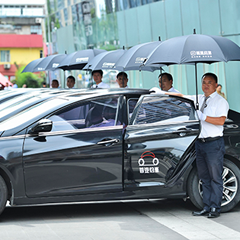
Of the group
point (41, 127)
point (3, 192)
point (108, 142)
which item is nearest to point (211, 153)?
point (108, 142)

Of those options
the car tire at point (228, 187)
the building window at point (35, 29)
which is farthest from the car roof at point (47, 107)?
the building window at point (35, 29)

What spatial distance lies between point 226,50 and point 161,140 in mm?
1650

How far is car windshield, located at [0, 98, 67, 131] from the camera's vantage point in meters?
5.59

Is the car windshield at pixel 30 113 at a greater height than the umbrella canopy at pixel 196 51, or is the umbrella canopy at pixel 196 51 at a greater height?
the umbrella canopy at pixel 196 51

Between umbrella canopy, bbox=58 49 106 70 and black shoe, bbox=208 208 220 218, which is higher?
umbrella canopy, bbox=58 49 106 70

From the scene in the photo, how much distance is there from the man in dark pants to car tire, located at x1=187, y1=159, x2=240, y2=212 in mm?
96

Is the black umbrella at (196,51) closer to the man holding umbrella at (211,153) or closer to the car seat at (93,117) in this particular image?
the man holding umbrella at (211,153)

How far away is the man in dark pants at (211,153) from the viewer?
18.8 ft

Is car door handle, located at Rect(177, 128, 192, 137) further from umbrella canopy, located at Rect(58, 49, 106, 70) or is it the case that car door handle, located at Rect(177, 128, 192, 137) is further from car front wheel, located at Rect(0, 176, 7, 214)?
umbrella canopy, located at Rect(58, 49, 106, 70)

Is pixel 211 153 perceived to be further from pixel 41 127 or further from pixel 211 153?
pixel 41 127

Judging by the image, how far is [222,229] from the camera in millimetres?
5242

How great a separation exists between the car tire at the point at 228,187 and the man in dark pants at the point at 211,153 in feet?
0.31

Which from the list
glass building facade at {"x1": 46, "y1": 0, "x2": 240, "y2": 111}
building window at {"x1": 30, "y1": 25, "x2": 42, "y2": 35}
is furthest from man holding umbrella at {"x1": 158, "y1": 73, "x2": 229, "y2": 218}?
building window at {"x1": 30, "y1": 25, "x2": 42, "y2": 35}

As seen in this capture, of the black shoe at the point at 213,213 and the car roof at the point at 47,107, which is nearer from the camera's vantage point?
the car roof at the point at 47,107
